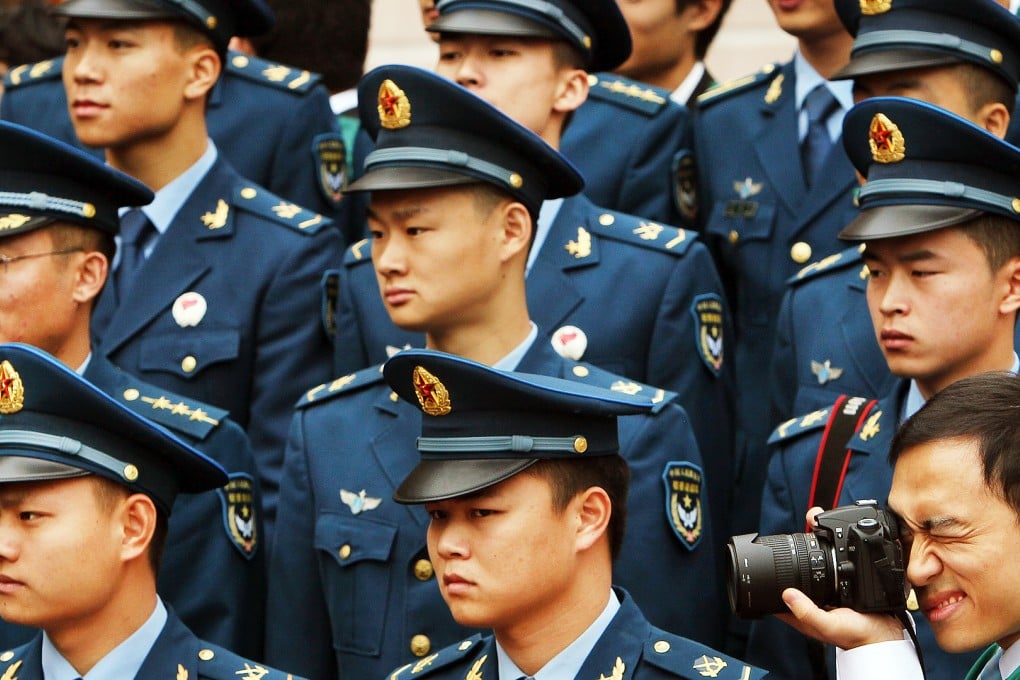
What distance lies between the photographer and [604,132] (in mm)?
6477

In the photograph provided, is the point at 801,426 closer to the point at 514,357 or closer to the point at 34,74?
the point at 514,357

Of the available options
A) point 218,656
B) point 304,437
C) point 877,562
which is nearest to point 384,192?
point 304,437

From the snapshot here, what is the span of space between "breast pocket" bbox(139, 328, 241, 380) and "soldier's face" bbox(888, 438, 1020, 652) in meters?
2.50

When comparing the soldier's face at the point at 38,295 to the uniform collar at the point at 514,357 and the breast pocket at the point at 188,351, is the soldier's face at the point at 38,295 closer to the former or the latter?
the breast pocket at the point at 188,351

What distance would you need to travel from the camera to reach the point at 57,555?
4.60 meters

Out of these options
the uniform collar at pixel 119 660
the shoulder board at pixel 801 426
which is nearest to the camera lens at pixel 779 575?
the shoulder board at pixel 801 426

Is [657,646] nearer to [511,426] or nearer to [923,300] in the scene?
[511,426]

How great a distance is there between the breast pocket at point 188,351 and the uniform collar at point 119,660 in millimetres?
1263

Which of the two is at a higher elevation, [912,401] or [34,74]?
[34,74]

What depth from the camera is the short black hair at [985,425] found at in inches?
150

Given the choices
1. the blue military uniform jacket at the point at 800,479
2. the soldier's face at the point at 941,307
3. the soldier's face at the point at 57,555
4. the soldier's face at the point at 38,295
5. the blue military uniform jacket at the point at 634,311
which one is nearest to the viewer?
the soldier's face at the point at 57,555

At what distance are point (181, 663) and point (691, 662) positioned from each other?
112 cm

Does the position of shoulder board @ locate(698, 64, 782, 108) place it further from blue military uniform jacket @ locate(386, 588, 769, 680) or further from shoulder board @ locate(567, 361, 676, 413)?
blue military uniform jacket @ locate(386, 588, 769, 680)

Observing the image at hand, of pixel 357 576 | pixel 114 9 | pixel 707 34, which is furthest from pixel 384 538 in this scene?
pixel 707 34
